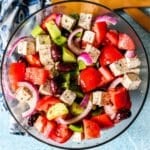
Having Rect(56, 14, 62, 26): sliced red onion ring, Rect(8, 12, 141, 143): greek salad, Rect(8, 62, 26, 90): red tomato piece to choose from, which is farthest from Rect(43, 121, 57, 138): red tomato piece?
Rect(56, 14, 62, 26): sliced red onion ring

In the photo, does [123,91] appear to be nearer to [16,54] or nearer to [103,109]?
[103,109]

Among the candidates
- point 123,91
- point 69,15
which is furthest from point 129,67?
point 69,15

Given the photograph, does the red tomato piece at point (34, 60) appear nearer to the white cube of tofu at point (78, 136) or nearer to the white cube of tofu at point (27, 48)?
the white cube of tofu at point (27, 48)

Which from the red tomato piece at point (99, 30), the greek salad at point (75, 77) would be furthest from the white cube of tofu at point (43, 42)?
the red tomato piece at point (99, 30)

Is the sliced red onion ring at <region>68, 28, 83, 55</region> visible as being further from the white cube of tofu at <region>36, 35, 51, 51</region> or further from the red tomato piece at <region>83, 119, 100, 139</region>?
the red tomato piece at <region>83, 119, 100, 139</region>

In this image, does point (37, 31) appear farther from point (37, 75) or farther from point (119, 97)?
point (119, 97)

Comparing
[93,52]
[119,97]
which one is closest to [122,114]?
[119,97]
